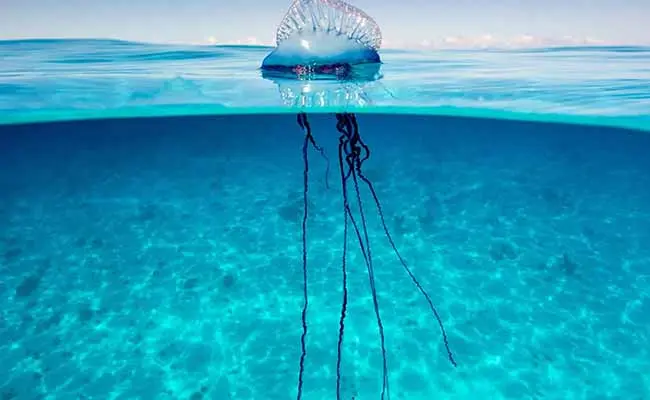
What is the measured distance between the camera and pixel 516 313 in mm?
7395

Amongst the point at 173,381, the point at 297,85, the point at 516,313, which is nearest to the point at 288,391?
the point at 173,381

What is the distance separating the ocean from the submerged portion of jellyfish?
0.41 m

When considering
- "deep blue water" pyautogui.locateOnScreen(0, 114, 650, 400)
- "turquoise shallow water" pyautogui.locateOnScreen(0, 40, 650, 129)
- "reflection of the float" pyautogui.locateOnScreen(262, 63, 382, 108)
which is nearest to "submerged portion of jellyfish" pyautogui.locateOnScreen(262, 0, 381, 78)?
"reflection of the float" pyautogui.locateOnScreen(262, 63, 382, 108)

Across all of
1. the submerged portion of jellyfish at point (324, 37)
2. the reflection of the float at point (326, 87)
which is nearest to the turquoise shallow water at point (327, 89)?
the reflection of the float at point (326, 87)

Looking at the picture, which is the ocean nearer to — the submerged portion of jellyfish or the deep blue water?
the deep blue water

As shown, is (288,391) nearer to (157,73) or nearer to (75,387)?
(75,387)

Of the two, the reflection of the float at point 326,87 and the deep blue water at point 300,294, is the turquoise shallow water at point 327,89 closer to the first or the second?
the reflection of the float at point 326,87

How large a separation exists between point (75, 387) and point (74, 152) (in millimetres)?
17341

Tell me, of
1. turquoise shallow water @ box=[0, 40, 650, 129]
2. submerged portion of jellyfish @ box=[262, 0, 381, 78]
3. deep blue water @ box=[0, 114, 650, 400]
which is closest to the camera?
submerged portion of jellyfish @ box=[262, 0, 381, 78]

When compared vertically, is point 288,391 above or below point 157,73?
below

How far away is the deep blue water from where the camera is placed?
21.0 feet

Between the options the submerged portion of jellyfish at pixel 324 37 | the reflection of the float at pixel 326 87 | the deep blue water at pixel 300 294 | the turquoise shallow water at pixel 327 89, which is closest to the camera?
the submerged portion of jellyfish at pixel 324 37

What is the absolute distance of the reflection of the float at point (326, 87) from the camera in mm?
6596

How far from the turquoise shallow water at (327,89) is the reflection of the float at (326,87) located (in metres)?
0.02
